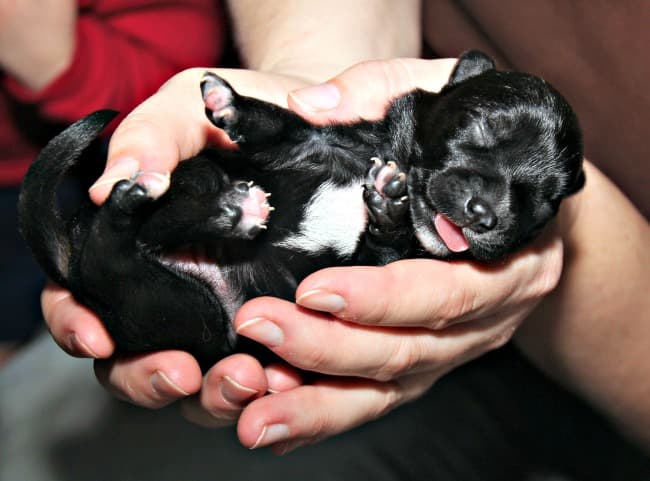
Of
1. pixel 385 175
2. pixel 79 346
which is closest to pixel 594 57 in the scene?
pixel 385 175

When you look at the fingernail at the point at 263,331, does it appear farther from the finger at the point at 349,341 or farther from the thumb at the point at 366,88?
the thumb at the point at 366,88

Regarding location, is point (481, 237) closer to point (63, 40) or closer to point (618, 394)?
point (618, 394)

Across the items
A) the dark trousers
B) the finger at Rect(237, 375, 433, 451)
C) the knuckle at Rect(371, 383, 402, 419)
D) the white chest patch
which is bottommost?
the dark trousers

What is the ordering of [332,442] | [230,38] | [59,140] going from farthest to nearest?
[230,38], [332,442], [59,140]

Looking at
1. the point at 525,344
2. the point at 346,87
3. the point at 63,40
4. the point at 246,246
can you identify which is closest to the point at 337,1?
the point at 346,87

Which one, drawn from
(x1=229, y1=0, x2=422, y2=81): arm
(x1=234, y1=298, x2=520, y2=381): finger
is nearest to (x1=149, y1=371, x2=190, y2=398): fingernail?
(x1=234, y1=298, x2=520, y2=381): finger

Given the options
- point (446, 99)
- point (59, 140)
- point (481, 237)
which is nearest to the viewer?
point (59, 140)

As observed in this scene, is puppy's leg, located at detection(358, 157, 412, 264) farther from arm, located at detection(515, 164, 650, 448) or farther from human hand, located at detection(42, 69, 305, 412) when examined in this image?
arm, located at detection(515, 164, 650, 448)
